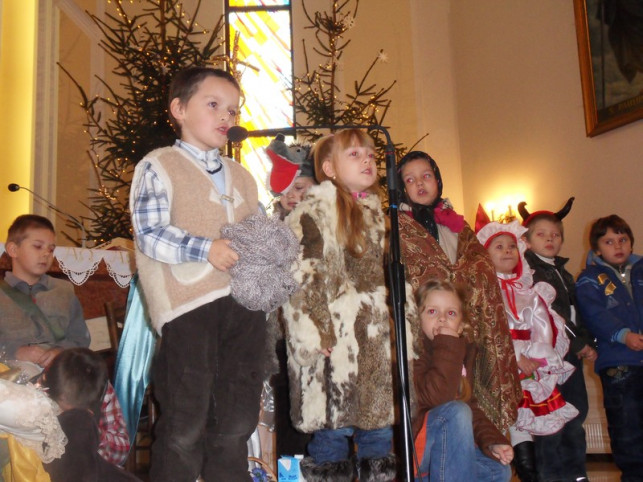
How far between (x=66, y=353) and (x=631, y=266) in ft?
9.83

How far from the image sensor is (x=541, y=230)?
395 cm

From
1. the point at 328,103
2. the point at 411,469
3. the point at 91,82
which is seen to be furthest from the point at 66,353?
the point at 91,82

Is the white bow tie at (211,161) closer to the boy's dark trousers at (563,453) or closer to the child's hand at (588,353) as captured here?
the boy's dark trousers at (563,453)

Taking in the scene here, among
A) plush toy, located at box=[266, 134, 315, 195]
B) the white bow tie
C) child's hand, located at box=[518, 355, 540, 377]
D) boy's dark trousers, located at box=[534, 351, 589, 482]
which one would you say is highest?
plush toy, located at box=[266, 134, 315, 195]

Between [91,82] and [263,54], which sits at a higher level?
[263,54]

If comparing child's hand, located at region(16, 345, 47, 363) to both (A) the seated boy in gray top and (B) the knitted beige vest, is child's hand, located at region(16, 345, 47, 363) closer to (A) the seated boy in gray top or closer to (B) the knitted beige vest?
(A) the seated boy in gray top

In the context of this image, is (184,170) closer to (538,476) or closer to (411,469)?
(411,469)

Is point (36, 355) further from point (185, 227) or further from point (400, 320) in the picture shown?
point (400, 320)

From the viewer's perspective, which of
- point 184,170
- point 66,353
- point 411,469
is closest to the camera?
point 411,469

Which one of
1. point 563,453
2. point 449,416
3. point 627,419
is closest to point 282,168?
point 449,416

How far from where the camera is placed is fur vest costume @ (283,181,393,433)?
2.42 metres

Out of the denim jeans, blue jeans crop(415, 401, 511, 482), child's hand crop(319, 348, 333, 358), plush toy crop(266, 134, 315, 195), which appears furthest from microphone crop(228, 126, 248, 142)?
the denim jeans

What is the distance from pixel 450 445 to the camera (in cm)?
253

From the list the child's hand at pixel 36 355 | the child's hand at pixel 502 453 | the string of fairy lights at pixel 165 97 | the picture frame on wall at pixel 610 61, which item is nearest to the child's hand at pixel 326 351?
the child's hand at pixel 502 453
